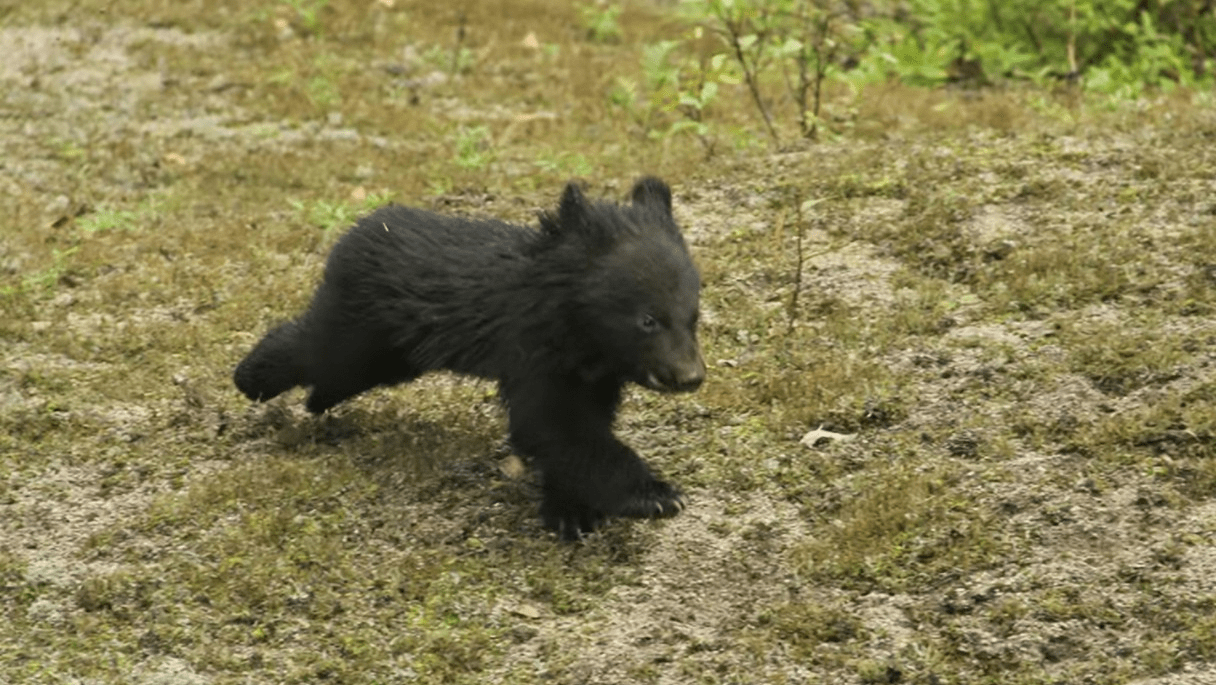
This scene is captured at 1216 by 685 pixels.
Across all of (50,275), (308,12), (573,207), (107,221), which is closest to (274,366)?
(573,207)

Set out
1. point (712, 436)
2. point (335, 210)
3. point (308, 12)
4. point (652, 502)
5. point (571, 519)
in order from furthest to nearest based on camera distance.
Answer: point (308, 12) < point (335, 210) < point (712, 436) < point (571, 519) < point (652, 502)

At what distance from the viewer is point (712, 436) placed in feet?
18.9

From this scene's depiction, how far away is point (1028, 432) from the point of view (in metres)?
5.46

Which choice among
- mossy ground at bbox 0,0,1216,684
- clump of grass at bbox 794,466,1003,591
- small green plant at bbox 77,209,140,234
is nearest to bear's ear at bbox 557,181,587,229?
mossy ground at bbox 0,0,1216,684

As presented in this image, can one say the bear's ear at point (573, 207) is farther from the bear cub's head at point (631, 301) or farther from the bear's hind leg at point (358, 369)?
the bear's hind leg at point (358, 369)

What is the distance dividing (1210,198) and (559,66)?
6.20 metres

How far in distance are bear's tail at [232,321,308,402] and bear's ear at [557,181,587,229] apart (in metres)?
1.39

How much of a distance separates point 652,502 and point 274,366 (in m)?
1.83

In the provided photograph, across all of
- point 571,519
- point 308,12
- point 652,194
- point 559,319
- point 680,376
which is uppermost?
point 652,194

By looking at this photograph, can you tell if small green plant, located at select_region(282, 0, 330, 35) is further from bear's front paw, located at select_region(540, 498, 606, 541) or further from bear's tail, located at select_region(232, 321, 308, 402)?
bear's front paw, located at select_region(540, 498, 606, 541)

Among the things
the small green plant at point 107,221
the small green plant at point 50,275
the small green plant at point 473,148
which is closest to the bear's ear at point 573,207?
the small green plant at point 50,275

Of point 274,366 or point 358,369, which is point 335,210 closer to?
point 274,366

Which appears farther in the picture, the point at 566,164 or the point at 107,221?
the point at 566,164

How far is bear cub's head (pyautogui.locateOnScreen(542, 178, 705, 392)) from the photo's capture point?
4781 mm
